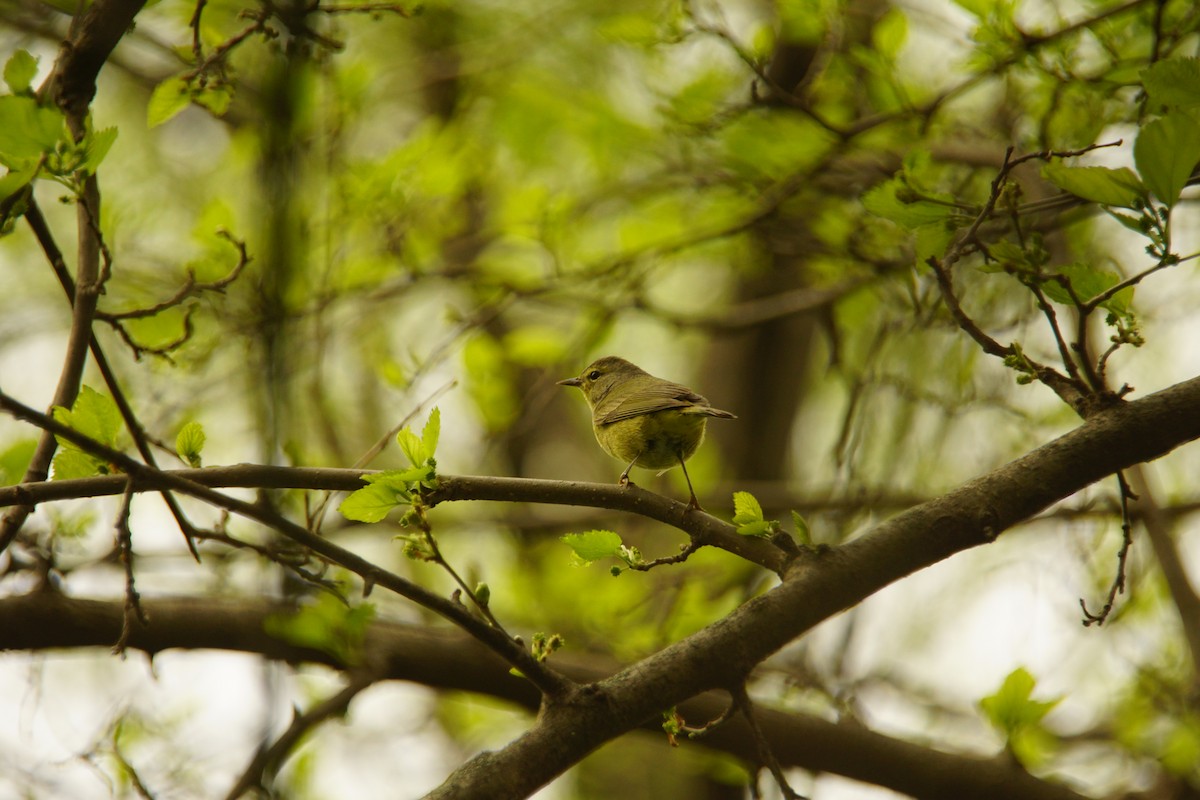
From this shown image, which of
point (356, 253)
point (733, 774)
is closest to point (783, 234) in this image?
point (356, 253)

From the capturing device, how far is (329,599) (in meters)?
2.95

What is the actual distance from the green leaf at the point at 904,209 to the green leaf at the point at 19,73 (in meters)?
1.85

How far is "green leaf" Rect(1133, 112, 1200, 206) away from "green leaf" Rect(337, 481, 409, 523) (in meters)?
1.63

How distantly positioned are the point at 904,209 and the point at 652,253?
2601mm

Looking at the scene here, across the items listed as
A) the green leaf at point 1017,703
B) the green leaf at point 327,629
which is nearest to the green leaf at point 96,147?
the green leaf at point 327,629

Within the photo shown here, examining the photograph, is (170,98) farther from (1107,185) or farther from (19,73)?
(1107,185)

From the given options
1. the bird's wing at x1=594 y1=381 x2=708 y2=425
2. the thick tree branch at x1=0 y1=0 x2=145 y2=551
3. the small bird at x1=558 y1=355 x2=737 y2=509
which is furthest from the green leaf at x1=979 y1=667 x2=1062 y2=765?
the thick tree branch at x1=0 y1=0 x2=145 y2=551

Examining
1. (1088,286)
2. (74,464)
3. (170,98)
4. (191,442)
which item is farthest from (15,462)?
(1088,286)

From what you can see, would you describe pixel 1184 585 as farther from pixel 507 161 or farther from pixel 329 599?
pixel 507 161

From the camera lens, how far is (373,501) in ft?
7.54

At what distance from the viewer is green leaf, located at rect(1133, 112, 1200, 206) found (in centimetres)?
202

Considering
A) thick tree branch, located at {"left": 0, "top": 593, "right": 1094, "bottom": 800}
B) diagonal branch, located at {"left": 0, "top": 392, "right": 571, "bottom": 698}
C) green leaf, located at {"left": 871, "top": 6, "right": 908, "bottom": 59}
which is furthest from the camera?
green leaf, located at {"left": 871, "top": 6, "right": 908, "bottom": 59}

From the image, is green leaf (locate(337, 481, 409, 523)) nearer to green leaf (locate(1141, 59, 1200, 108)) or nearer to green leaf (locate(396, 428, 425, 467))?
green leaf (locate(396, 428, 425, 467))

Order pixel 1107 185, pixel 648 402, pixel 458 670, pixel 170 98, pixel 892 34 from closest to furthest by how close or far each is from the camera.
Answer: pixel 1107 185, pixel 170 98, pixel 458 670, pixel 648 402, pixel 892 34
